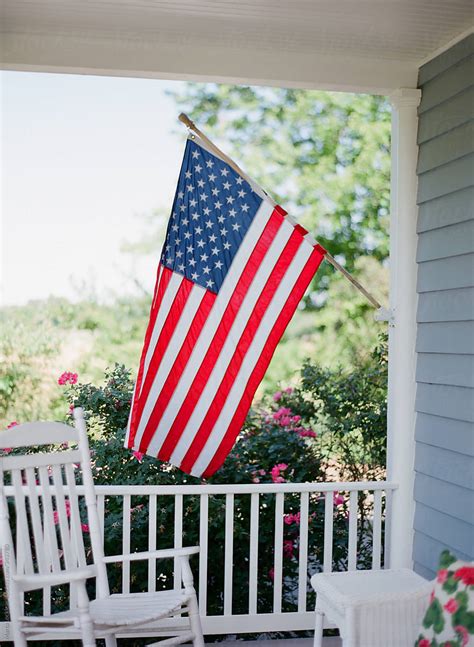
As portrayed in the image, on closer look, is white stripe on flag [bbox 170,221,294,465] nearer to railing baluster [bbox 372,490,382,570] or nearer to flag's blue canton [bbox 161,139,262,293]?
flag's blue canton [bbox 161,139,262,293]

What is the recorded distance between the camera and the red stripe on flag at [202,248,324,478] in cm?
356

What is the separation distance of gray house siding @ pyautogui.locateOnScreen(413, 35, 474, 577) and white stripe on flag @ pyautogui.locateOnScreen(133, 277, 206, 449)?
3.39ft

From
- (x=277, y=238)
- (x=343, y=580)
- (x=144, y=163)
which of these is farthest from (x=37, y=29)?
(x=144, y=163)

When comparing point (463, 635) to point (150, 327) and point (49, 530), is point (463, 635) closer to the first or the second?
point (49, 530)

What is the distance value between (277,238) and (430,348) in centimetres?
85

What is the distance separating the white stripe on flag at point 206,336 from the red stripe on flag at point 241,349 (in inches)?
4.7

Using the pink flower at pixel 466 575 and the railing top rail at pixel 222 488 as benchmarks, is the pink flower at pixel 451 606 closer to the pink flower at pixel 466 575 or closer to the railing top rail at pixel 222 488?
the pink flower at pixel 466 575

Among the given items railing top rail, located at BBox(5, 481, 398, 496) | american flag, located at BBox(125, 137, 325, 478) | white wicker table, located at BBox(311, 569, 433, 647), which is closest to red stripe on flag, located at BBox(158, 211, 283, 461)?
american flag, located at BBox(125, 137, 325, 478)

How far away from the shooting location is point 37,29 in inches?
143

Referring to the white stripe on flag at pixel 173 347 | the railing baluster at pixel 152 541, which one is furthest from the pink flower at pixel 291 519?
the white stripe on flag at pixel 173 347

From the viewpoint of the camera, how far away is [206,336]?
11.8 ft

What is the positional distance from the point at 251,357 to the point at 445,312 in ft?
2.79

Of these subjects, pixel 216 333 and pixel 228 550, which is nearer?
pixel 216 333

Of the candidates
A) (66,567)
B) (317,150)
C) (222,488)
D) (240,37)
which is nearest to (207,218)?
(240,37)
